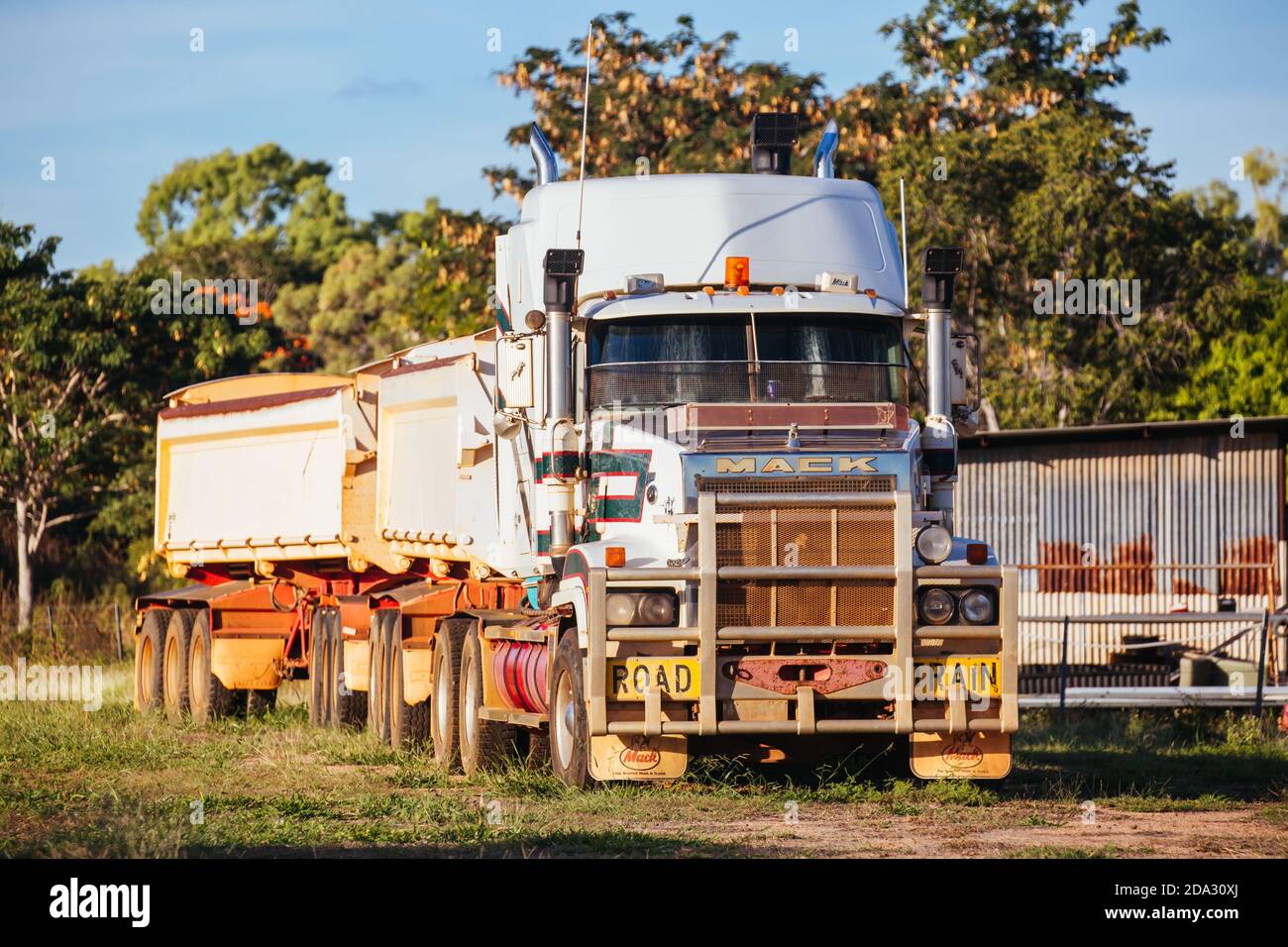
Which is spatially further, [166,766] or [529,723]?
[166,766]

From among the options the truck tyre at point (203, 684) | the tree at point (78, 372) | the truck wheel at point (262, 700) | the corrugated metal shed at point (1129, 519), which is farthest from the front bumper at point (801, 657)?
the tree at point (78, 372)

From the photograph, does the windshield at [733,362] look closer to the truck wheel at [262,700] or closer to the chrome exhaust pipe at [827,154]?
the chrome exhaust pipe at [827,154]

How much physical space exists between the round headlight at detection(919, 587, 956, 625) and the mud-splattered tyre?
989 centimetres

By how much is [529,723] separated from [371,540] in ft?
19.3

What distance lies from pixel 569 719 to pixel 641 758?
3.04ft

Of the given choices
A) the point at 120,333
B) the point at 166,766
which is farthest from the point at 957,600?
the point at 120,333

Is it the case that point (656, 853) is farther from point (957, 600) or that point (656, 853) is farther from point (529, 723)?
point (529, 723)

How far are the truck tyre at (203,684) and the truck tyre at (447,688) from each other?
18.2 feet

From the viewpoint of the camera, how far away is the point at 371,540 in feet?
65.3

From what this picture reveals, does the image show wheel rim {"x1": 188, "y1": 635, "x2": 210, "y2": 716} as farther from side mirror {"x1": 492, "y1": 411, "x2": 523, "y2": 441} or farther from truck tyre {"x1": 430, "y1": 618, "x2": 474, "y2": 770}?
side mirror {"x1": 492, "y1": 411, "x2": 523, "y2": 441}

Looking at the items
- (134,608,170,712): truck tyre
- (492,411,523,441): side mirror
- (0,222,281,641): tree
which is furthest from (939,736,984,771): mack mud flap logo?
(0,222,281,641): tree
